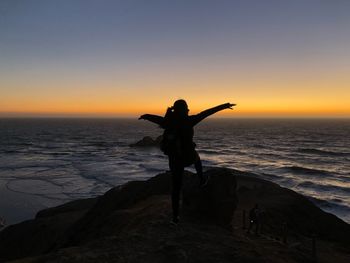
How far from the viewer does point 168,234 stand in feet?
23.6

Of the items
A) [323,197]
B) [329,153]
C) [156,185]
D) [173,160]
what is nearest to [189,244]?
[173,160]

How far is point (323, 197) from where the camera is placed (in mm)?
32094

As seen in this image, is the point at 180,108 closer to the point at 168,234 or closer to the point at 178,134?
the point at 178,134

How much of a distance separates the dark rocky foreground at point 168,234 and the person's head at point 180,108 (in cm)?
220

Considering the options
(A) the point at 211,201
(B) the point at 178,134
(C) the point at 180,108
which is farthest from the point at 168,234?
(C) the point at 180,108

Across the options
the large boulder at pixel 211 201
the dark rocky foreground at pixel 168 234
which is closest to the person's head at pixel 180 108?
the dark rocky foreground at pixel 168 234

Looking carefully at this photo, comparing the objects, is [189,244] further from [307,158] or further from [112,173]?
[307,158]

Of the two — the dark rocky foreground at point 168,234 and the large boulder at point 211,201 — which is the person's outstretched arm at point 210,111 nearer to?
the dark rocky foreground at point 168,234

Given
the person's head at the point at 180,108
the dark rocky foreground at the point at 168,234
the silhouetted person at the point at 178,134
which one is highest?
the person's head at the point at 180,108

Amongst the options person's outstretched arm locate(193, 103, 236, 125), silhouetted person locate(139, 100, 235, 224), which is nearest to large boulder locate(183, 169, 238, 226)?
silhouetted person locate(139, 100, 235, 224)

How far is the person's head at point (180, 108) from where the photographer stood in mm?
6789

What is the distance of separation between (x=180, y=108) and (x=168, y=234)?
2327 millimetres

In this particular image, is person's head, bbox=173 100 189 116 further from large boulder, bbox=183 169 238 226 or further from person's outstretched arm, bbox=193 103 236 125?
large boulder, bbox=183 169 238 226

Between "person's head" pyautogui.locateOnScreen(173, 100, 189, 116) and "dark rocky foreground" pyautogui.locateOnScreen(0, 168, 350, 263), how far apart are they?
220 cm
